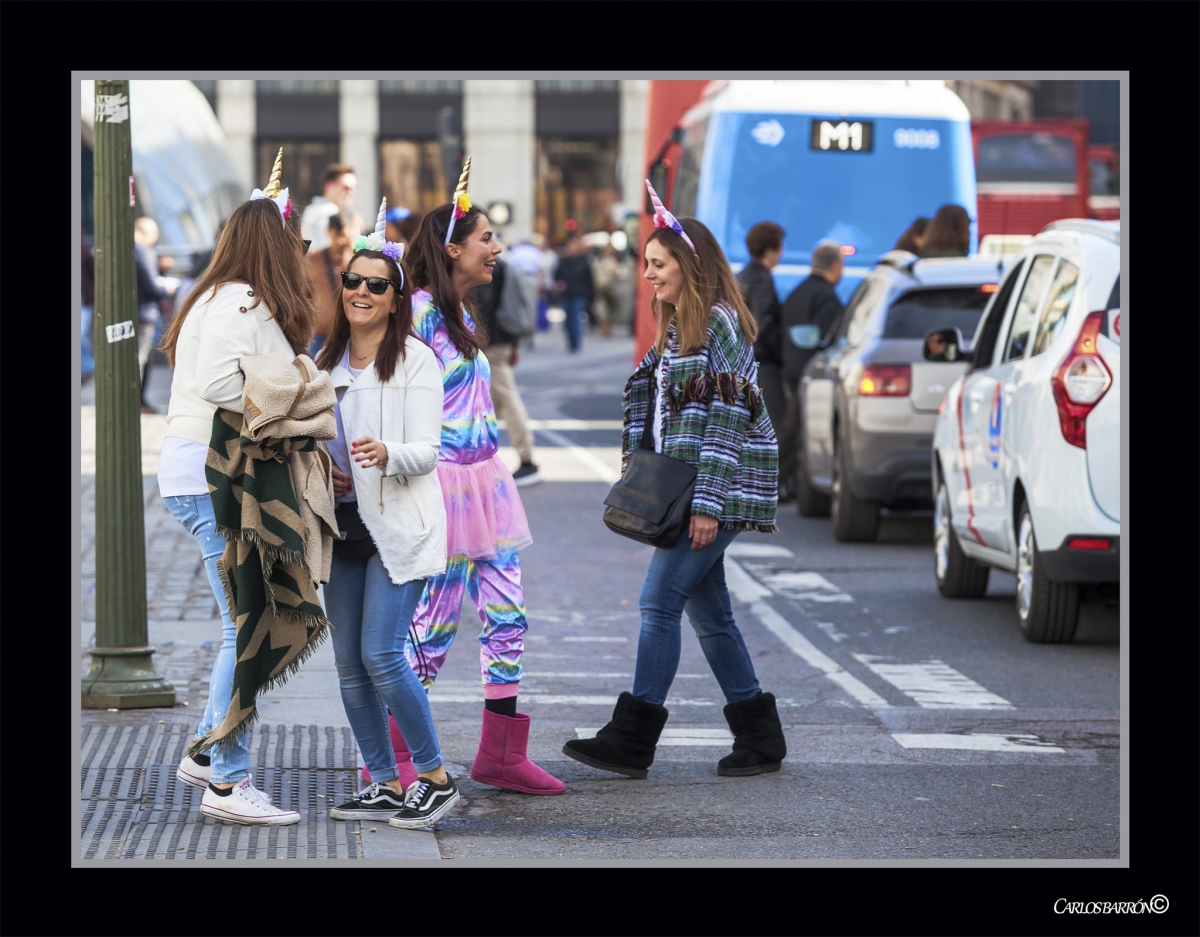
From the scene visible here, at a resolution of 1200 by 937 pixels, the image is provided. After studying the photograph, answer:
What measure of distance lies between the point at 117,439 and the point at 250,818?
1.89 metres

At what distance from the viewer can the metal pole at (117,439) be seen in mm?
6727

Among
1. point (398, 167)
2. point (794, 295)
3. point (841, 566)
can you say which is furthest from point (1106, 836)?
point (398, 167)

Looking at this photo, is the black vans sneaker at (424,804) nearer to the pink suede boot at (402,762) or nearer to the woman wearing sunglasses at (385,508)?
the woman wearing sunglasses at (385,508)

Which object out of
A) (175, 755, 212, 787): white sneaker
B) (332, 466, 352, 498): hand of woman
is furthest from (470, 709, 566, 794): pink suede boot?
(332, 466, 352, 498): hand of woman

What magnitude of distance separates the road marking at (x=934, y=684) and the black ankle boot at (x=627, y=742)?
154cm

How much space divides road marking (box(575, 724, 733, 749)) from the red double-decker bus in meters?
24.6

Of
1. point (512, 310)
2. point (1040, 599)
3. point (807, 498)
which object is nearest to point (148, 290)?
point (512, 310)

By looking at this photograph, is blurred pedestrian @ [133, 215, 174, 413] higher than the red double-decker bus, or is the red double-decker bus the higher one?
the red double-decker bus

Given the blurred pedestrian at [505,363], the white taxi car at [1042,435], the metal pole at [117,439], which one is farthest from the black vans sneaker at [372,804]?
the blurred pedestrian at [505,363]

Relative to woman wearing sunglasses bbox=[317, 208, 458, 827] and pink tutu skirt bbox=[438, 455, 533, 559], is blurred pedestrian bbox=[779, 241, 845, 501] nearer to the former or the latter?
pink tutu skirt bbox=[438, 455, 533, 559]

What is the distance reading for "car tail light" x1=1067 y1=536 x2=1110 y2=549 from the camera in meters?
7.95

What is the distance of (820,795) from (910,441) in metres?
5.83

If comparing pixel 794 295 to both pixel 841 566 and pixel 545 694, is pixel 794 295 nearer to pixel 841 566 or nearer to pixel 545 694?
pixel 841 566

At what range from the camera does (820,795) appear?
602cm
